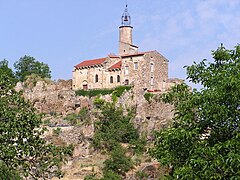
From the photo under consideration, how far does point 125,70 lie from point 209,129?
4232 centimetres

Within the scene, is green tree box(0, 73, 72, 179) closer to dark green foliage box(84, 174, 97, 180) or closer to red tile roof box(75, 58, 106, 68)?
dark green foliage box(84, 174, 97, 180)

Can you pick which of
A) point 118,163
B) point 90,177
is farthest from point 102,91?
point 90,177

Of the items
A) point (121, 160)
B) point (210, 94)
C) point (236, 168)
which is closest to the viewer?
point (236, 168)

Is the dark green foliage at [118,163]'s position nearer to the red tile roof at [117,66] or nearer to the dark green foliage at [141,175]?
the dark green foliage at [141,175]

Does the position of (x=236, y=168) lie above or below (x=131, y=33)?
below

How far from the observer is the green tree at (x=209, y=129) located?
797 inches

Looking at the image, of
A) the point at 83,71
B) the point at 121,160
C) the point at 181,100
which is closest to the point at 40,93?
the point at 83,71

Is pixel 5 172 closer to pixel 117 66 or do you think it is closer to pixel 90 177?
pixel 90 177

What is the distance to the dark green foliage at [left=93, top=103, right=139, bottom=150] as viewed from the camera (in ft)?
188

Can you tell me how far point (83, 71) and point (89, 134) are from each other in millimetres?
12222

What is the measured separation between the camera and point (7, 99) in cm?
2277

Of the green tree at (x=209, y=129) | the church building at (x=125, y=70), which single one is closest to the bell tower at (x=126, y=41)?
the church building at (x=125, y=70)

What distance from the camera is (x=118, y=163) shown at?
51281 mm

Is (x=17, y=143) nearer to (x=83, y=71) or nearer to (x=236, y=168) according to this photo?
(x=236, y=168)
